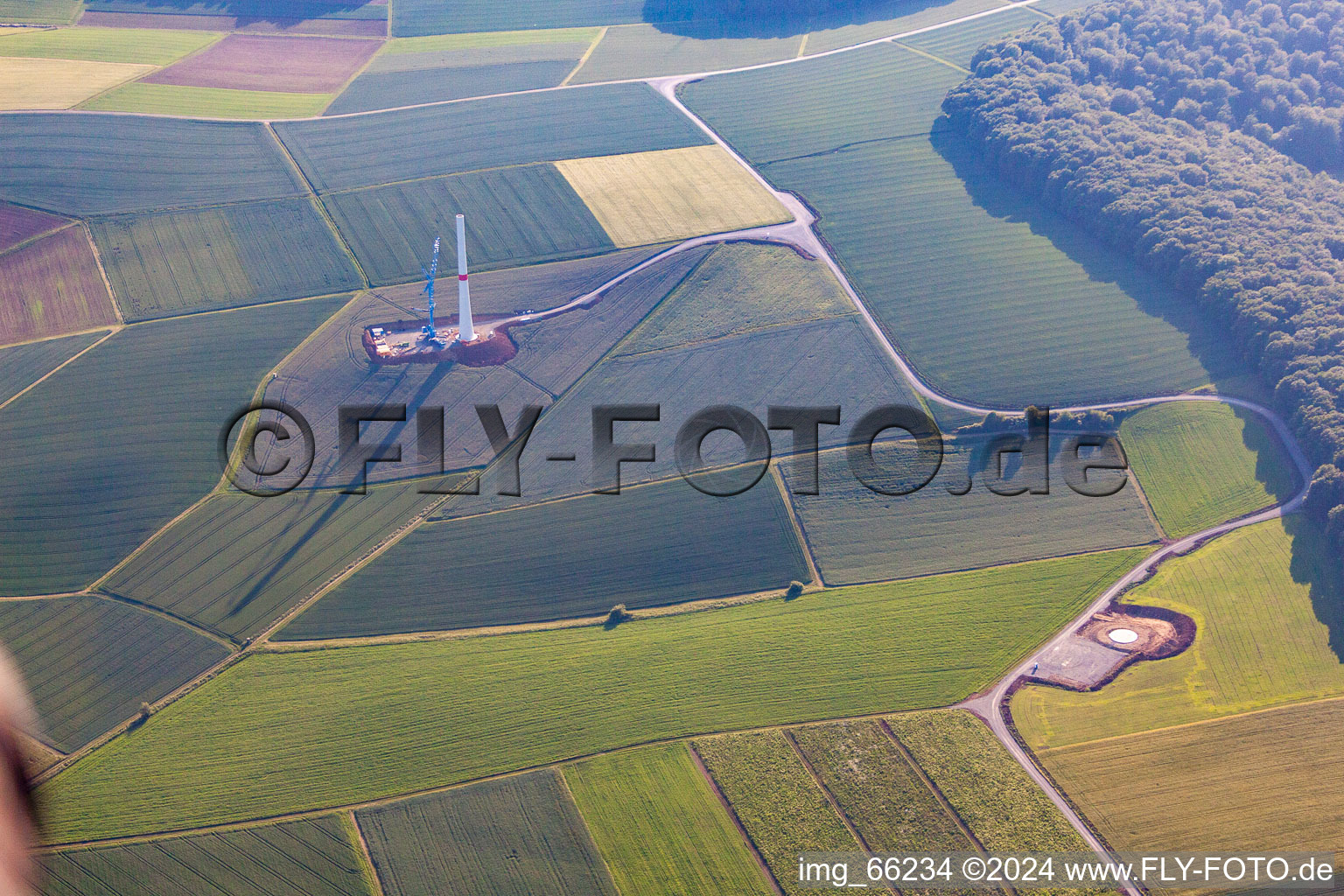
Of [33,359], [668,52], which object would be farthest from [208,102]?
[668,52]

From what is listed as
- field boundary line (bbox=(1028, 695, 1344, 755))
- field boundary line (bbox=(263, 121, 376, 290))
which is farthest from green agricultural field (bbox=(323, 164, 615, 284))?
field boundary line (bbox=(1028, 695, 1344, 755))

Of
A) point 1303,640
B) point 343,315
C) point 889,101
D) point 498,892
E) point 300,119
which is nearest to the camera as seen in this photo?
point 498,892

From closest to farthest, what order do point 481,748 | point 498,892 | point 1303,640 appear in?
1. point 498,892
2. point 481,748
3. point 1303,640

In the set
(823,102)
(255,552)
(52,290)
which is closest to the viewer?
(255,552)

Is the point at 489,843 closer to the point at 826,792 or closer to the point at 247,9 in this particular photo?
the point at 826,792

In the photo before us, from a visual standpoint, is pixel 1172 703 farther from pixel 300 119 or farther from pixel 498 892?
pixel 300 119

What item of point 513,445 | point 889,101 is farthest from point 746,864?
point 889,101

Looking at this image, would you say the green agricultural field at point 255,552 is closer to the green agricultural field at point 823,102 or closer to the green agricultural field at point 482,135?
the green agricultural field at point 482,135
